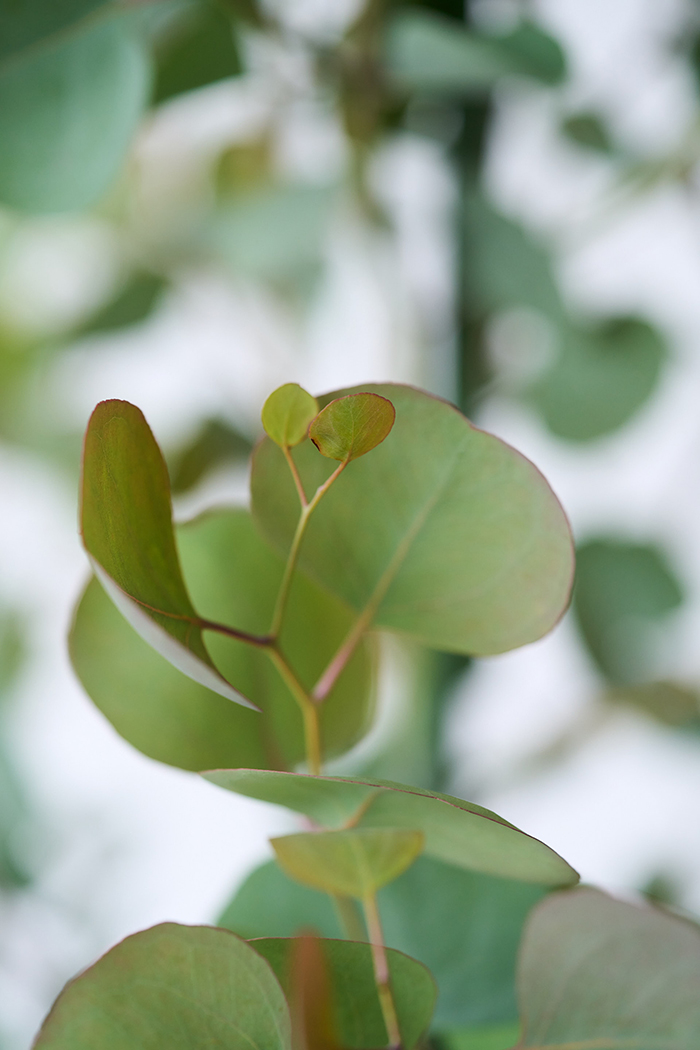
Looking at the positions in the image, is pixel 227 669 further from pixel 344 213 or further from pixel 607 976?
pixel 344 213

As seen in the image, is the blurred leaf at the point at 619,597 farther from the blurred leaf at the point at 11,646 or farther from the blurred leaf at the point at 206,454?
the blurred leaf at the point at 11,646

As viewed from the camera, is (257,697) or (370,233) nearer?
(257,697)

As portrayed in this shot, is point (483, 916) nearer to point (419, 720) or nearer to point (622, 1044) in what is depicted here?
point (622, 1044)

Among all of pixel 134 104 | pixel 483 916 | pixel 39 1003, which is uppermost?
pixel 134 104

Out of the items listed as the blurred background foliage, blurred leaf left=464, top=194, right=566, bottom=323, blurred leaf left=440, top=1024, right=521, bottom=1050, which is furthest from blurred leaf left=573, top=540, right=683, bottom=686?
blurred leaf left=440, top=1024, right=521, bottom=1050

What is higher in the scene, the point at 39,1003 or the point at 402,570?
the point at 402,570

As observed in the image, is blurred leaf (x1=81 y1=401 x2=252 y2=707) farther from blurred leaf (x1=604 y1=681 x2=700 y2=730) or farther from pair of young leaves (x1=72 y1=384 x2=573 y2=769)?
blurred leaf (x1=604 y1=681 x2=700 y2=730)

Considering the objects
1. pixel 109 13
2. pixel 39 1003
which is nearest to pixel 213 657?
pixel 109 13
